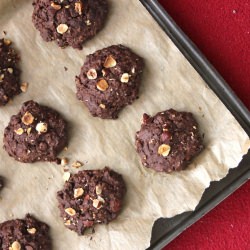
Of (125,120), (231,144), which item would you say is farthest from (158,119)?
(231,144)

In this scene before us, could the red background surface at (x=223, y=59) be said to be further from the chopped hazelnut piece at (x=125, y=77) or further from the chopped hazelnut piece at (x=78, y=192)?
the chopped hazelnut piece at (x=78, y=192)

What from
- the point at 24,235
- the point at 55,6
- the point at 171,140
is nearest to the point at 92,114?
the point at 171,140

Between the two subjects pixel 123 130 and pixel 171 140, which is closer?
pixel 171 140

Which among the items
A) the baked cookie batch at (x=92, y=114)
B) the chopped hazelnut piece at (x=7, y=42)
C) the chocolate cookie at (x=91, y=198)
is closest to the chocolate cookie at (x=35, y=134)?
the baked cookie batch at (x=92, y=114)

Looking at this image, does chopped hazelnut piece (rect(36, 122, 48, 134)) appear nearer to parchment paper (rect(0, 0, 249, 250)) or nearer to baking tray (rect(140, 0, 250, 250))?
parchment paper (rect(0, 0, 249, 250))

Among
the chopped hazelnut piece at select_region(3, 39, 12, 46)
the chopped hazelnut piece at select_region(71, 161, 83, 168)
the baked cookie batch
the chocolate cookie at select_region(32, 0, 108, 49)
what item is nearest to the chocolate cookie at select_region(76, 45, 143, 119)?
the baked cookie batch

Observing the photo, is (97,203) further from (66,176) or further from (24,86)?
(24,86)
